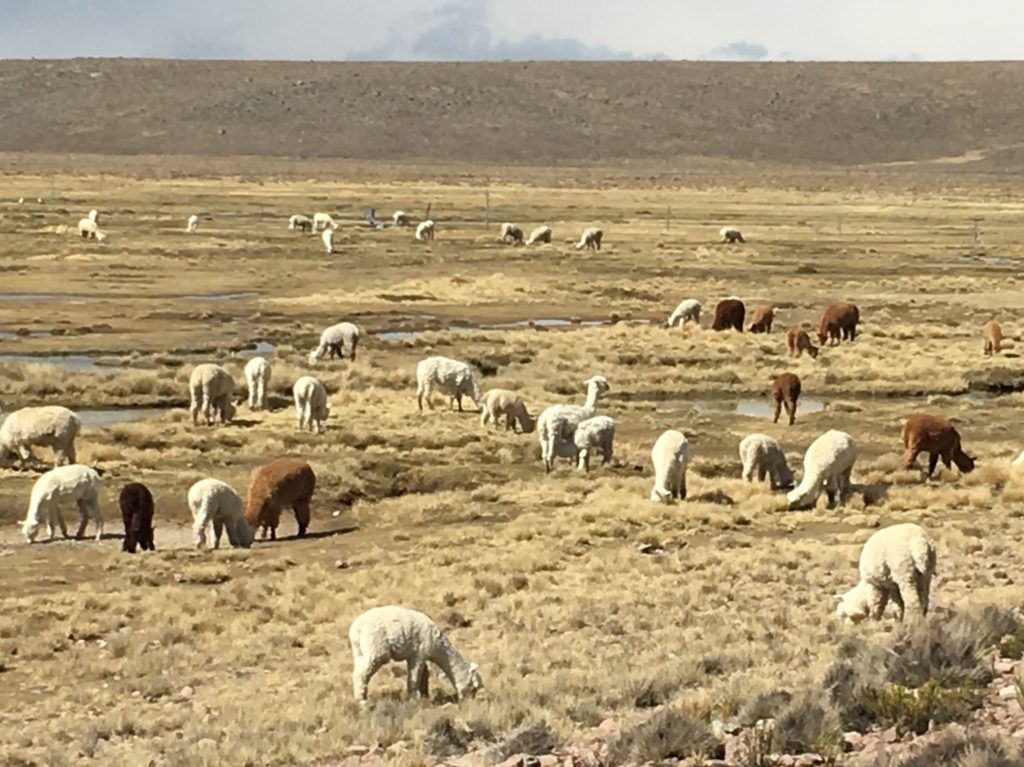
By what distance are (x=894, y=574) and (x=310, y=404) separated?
1306cm

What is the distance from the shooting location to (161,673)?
12945 mm

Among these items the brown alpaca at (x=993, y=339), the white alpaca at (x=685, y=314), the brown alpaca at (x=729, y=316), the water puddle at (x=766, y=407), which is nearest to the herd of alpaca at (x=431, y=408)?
the water puddle at (x=766, y=407)

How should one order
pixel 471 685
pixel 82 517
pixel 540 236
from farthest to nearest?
1. pixel 540 236
2. pixel 82 517
3. pixel 471 685

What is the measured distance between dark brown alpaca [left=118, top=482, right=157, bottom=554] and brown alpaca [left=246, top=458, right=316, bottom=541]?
1373 mm

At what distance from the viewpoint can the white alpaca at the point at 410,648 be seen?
11.1m

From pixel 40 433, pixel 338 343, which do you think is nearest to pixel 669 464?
pixel 40 433

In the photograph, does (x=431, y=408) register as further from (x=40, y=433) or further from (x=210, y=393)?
(x=40, y=433)

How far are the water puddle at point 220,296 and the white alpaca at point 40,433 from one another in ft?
73.1

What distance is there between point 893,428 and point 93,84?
480 ft

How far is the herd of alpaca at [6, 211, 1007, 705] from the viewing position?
11352 mm

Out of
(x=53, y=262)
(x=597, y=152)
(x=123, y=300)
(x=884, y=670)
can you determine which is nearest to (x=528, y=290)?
(x=123, y=300)

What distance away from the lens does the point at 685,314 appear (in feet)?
123

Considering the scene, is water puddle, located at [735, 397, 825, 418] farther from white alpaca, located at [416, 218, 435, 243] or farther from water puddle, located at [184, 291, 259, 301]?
white alpaca, located at [416, 218, 435, 243]

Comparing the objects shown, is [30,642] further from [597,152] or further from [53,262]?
[597,152]
